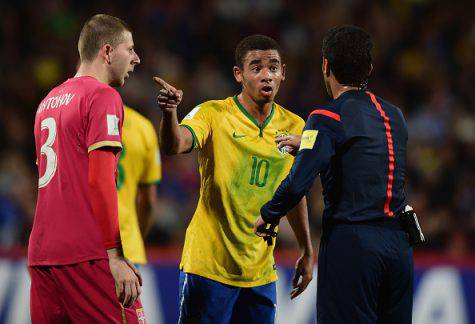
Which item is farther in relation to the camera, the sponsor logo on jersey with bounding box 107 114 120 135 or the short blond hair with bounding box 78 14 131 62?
the short blond hair with bounding box 78 14 131 62

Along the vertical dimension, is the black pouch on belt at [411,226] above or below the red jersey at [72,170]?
below

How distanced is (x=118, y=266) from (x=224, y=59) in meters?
8.63

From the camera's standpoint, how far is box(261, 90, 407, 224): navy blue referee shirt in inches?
167

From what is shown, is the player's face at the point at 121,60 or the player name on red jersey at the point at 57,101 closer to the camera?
the player name on red jersey at the point at 57,101

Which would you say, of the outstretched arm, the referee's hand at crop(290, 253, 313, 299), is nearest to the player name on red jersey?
the outstretched arm

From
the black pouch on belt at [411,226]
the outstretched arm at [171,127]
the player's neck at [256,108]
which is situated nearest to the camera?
the black pouch on belt at [411,226]

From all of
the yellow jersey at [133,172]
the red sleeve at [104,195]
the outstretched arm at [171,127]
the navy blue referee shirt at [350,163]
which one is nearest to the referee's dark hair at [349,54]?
the navy blue referee shirt at [350,163]

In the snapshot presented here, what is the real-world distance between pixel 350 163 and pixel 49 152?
1573mm

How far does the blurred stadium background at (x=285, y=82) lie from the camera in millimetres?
9773

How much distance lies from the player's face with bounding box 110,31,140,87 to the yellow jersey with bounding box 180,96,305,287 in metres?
0.71

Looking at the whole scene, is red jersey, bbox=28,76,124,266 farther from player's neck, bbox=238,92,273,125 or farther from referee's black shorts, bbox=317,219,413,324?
player's neck, bbox=238,92,273,125

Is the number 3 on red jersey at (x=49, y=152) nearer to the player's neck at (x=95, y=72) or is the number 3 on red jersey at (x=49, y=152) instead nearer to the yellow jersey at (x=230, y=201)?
the player's neck at (x=95, y=72)

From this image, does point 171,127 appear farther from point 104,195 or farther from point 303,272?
point 303,272

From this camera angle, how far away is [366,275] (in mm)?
4207
